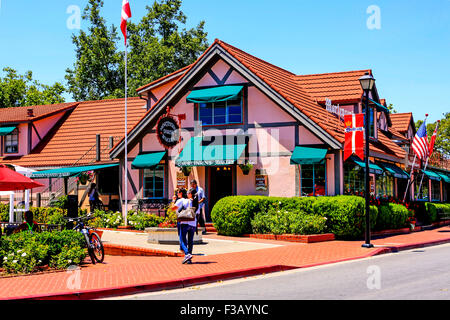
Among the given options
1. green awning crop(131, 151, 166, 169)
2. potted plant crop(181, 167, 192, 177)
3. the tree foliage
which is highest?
the tree foliage

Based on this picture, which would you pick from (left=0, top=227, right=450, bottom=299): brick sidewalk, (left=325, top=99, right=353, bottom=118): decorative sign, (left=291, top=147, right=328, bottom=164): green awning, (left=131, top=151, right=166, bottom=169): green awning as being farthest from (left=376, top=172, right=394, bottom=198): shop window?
(left=131, top=151, right=166, bottom=169): green awning

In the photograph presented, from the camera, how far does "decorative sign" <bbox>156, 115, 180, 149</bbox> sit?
977 inches

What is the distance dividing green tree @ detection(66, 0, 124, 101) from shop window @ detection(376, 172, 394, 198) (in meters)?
29.0

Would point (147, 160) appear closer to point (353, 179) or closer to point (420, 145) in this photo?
point (353, 179)

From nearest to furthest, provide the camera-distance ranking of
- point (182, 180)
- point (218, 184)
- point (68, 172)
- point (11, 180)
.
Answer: point (11, 180) < point (218, 184) < point (182, 180) < point (68, 172)

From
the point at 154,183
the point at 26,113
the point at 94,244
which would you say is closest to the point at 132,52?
the point at 26,113

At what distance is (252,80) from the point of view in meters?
23.5

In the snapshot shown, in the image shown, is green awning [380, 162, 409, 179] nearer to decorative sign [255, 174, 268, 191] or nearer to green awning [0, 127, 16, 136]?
decorative sign [255, 174, 268, 191]

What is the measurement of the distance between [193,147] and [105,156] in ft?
27.1

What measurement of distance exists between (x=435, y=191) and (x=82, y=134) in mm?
23321

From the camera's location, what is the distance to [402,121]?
121 feet

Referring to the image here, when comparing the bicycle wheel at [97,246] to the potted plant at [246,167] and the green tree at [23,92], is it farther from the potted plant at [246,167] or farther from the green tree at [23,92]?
the green tree at [23,92]
